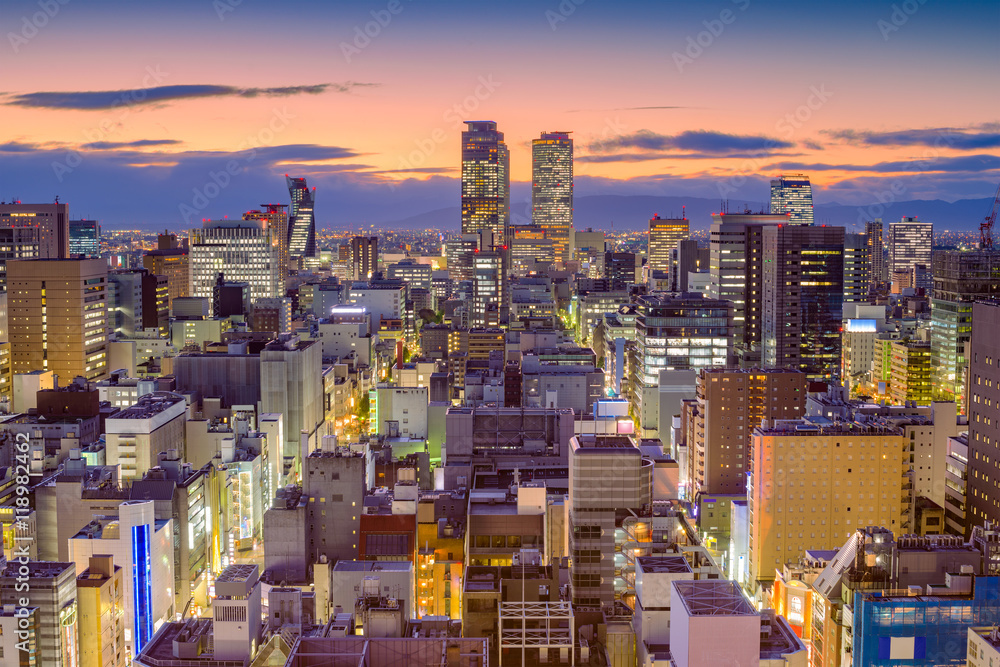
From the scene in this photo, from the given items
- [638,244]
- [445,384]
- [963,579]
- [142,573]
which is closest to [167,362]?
[445,384]

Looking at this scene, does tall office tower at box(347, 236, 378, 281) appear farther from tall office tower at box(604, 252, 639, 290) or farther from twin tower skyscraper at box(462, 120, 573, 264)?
tall office tower at box(604, 252, 639, 290)

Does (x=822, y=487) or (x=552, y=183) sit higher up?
(x=552, y=183)

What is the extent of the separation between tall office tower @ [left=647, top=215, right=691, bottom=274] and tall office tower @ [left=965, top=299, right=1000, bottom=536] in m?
92.9

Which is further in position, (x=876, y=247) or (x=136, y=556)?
(x=876, y=247)

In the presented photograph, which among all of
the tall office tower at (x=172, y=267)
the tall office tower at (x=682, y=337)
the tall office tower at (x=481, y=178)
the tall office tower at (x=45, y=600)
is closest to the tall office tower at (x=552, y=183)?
the tall office tower at (x=481, y=178)

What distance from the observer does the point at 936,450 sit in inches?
1401

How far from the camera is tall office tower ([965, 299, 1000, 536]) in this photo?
30828mm

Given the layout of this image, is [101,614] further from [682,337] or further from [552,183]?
[552,183]

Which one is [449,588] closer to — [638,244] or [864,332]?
Answer: [864,332]

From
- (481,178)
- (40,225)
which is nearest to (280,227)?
(481,178)

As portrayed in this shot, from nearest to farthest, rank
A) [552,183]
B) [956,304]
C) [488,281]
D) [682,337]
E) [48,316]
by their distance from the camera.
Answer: [956,304]
[682,337]
[48,316]
[488,281]
[552,183]

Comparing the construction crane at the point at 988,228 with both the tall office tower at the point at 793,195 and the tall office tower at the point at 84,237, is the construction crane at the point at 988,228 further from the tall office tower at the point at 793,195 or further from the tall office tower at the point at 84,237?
the tall office tower at the point at 84,237

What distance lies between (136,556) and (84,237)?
82916 mm

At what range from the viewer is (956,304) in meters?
51.6
